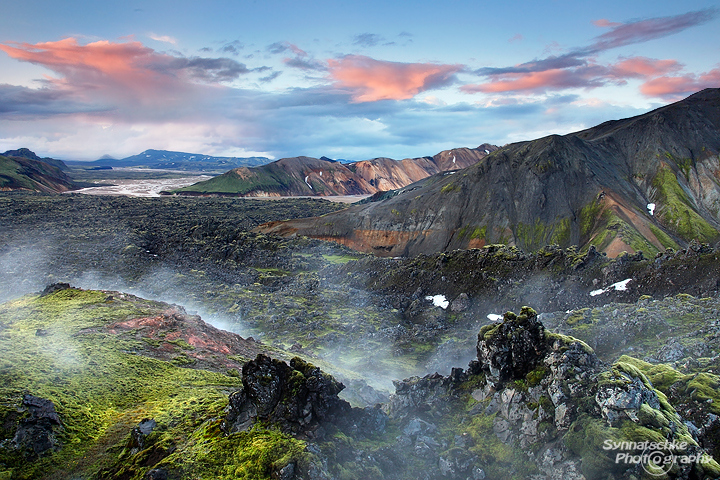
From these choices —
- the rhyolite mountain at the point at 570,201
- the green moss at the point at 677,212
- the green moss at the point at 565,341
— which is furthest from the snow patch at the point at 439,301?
the green moss at the point at 677,212

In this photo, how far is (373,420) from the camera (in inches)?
690

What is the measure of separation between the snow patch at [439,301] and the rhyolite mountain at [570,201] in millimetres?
38573

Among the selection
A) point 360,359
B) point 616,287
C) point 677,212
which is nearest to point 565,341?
point 360,359

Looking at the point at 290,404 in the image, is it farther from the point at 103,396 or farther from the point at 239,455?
the point at 103,396

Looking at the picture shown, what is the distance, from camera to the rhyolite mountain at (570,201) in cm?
8069

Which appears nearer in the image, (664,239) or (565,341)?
(565,341)

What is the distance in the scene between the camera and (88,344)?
2295cm

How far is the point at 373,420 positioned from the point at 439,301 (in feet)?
102

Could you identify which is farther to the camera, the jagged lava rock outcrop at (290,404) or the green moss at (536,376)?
the green moss at (536,376)

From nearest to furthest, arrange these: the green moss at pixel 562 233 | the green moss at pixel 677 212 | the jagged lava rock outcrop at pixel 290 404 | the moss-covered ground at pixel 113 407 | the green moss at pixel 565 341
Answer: the moss-covered ground at pixel 113 407, the green moss at pixel 565 341, the jagged lava rock outcrop at pixel 290 404, the green moss at pixel 562 233, the green moss at pixel 677 212

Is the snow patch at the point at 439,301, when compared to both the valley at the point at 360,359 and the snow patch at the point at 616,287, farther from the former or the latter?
the snow patch at the point at 616,287

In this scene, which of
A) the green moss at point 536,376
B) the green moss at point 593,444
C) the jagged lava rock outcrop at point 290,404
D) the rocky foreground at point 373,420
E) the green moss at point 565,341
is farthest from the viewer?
the green moss at point 536,376

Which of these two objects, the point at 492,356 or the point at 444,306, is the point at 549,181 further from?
the point at 492,356

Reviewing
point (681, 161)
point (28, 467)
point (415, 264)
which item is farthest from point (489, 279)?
point (681, 161)
